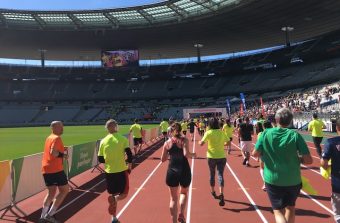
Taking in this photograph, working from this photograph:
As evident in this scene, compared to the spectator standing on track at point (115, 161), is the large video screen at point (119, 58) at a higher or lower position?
higher

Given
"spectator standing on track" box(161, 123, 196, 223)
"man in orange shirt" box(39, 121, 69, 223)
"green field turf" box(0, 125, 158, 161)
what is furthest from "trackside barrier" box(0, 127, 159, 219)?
"green field turf" box(0, 125, 158, 161)

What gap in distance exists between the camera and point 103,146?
6957 mm

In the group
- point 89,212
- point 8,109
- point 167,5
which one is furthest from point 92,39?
point 89,212

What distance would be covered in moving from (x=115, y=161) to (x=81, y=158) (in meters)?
7.31

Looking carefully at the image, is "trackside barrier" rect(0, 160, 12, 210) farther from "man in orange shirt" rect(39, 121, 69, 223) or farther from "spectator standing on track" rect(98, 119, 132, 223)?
"spectator standing on track" rect(98, 119, 132, 223)

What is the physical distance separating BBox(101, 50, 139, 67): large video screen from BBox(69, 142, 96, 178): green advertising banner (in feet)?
190

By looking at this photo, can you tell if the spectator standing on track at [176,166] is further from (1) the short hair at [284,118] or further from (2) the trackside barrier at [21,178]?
(2) the trackside barrier at [21,178]

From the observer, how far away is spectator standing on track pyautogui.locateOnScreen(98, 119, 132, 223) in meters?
6.90

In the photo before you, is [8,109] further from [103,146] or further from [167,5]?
[103,146]

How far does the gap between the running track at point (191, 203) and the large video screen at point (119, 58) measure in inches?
2373

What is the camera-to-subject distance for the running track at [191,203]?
7801 mm

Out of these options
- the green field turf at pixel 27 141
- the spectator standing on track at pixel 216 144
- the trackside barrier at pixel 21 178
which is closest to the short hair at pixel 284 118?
the spectator standing on track at pixel 216 144

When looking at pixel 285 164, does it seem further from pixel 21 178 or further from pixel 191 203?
pixel 21 178

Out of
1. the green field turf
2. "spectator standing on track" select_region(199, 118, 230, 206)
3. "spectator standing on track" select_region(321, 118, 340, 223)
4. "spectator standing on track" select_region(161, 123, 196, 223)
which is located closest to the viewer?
"spectator standing on track" select_region(321, 118, 340, 223)
